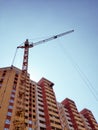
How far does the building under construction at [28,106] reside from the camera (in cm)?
3938

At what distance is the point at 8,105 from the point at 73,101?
44663mm

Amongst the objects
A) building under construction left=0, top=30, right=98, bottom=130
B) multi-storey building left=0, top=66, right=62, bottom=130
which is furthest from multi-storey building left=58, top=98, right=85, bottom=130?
multi-storey building left=0, top=66, right=62, bottom=130

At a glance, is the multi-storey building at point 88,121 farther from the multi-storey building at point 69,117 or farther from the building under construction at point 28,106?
the multi-storey building at point 69,117

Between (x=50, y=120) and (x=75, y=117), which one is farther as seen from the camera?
(x=75, y=117)

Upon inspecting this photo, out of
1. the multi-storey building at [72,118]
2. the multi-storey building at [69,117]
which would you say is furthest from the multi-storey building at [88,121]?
the multi-storey building at [69,117]

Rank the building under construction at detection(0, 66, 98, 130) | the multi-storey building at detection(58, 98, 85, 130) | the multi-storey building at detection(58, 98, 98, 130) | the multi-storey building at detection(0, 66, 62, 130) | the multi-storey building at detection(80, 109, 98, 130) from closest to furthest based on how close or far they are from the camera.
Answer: the multi-storey building at detection(0, 66, 62, 130) < the building under construction at detection(0, 66, 98, 130) < the multi-storey building at detection(58, 98, 85, 130) < the multi-storey building at detection(58, 98, 98, 130) < the multi-storey building at detection(80, 109, 98, 130)

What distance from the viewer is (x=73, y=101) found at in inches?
3066

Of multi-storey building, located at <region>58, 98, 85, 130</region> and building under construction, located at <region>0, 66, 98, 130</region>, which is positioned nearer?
building under construction, located at <region>0, 66, 98, 130</region>

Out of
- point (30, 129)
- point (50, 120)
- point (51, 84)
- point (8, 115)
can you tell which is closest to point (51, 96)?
point (51, 84)

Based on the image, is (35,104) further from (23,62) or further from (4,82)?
(23,62)

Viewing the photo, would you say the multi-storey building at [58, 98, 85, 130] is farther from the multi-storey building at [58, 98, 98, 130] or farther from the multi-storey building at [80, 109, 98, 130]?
the multi-storey building at [80, 109, 98, 130]

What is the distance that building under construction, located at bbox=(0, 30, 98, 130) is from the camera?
39.4 m

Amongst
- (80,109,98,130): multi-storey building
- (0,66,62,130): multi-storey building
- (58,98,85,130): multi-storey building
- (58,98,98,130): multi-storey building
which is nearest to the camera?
(0,66,62,130): multi-storey building

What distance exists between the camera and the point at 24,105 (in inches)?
1596
